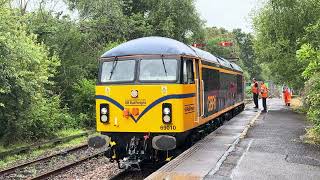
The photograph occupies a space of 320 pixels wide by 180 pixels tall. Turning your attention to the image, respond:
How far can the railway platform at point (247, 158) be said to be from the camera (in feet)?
29.7

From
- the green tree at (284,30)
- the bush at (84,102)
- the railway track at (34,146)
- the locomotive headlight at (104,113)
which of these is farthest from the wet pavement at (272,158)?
the green tree at (284,30)

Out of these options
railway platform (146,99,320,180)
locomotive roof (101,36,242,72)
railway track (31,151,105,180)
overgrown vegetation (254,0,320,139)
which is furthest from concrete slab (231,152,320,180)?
overgrown vegetation (254,0,320,139)

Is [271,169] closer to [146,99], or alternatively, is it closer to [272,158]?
[272,158]

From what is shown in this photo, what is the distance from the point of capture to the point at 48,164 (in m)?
13.9

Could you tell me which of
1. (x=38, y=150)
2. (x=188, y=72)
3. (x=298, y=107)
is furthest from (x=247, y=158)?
(x=298, y=107)

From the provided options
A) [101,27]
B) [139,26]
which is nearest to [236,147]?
[101,27]

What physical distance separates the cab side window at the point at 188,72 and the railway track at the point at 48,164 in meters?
4.06

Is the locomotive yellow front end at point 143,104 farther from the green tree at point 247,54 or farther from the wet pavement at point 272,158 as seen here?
the green tree at point 247,54

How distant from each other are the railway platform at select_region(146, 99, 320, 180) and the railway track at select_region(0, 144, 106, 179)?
3.46m

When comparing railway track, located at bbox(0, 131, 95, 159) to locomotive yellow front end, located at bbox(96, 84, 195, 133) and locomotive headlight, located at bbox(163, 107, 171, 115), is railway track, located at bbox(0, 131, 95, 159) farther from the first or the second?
locomotive headlight, located at bbox(163, 107, 171, 115)

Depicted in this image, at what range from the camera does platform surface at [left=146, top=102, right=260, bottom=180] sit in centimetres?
903

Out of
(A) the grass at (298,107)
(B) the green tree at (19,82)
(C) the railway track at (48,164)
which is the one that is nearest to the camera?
(C) the railway track at (48,164)

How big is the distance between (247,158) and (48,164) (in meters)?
6.16

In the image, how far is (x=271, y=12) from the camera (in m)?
26.6
